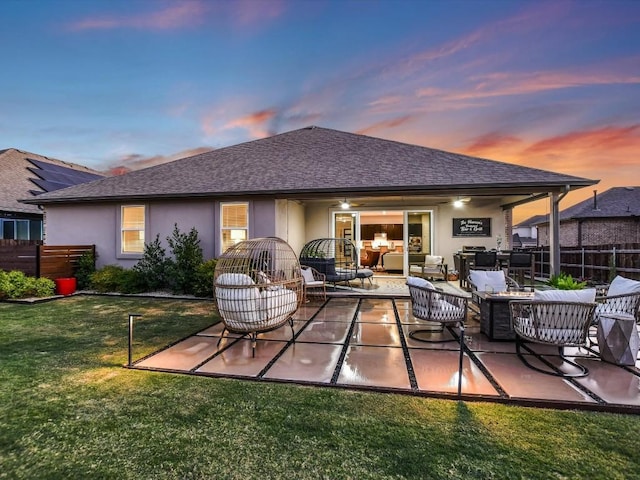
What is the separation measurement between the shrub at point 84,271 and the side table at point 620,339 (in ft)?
40.0

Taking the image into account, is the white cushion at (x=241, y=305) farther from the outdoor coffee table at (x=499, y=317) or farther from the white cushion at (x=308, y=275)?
the white cushion at (x=308, y=275)

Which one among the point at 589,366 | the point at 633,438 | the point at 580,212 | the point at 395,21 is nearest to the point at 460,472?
the point at 633,438

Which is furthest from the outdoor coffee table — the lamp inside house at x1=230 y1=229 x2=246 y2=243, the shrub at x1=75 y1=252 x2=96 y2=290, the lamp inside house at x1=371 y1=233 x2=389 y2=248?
the shrub at x1=75 y1=252 x2=96 y2=290

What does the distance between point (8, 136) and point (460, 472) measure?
23567 mm

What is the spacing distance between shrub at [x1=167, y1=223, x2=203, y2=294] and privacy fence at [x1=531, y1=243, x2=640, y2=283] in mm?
11797

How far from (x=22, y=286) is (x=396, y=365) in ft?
32.1

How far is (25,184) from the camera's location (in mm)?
15188

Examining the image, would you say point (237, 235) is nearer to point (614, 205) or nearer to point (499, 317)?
point (499, 317)

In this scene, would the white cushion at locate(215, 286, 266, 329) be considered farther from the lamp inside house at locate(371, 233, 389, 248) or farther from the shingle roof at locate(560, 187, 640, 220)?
the shingle roof at locate(560, 187, 640, 220)

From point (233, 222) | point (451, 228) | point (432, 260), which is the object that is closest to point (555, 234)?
point (432, 260)

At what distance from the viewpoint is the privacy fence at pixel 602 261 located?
9.34 m

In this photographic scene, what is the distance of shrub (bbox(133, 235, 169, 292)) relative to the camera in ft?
31.3

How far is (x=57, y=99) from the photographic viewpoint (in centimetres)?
1166

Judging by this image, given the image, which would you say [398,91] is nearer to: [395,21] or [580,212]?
[395,21]
